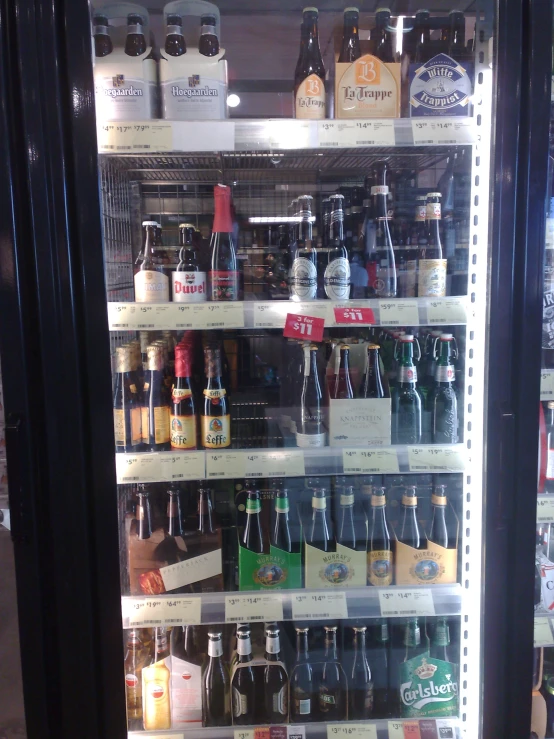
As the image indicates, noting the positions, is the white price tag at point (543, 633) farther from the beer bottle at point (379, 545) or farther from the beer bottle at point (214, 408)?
the beer bottle at point (214, 408)

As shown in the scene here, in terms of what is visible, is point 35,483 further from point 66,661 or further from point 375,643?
point 375,643

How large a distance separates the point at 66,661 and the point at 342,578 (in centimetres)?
71

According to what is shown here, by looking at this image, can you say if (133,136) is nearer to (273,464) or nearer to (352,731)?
(273,464)

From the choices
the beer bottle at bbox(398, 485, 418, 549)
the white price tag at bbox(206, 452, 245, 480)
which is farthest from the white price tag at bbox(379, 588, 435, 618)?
the white price tag at bbox(206, 452, 245, 480)

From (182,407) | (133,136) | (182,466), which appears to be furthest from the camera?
(182,407)

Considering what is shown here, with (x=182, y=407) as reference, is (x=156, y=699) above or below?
below

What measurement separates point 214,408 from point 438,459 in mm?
597

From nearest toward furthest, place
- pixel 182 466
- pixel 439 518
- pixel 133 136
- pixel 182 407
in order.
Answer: pixel 133 136 → pixel 182 466 → pixel 182 407 → pixel 439 518

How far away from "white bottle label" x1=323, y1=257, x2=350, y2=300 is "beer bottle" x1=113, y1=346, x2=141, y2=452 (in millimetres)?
574

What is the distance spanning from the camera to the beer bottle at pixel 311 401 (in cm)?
153

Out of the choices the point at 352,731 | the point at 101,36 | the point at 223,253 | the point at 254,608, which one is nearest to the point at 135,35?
the point at 101,36

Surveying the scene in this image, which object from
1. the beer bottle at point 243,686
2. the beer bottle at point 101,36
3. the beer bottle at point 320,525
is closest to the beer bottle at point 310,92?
the beer bottle at point 101,36

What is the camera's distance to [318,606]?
1.40 metres

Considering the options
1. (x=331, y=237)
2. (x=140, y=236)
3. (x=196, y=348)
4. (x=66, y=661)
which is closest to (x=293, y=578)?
(x=66, y=661)
